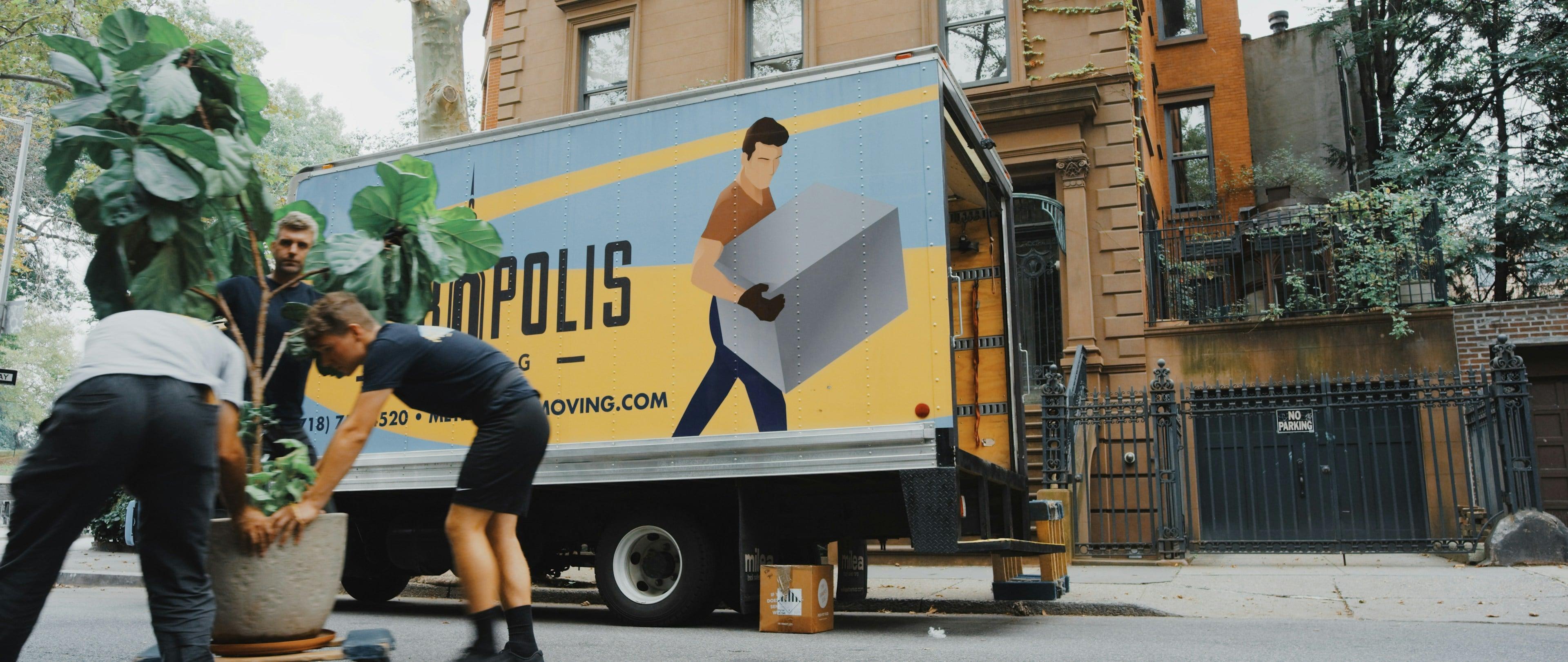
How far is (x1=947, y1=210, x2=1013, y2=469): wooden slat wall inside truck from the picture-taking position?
27.6 ft

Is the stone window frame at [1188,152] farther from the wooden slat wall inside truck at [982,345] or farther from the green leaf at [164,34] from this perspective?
the green leaf at [164,34]

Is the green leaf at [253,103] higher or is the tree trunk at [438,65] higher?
the tree trunk at [438,65]

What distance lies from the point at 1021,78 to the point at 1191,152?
796cm

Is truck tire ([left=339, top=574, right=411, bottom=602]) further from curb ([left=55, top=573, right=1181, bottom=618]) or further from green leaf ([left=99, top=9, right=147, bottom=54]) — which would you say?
green leaf ([left=99, top=9, right=147, bottom=54])

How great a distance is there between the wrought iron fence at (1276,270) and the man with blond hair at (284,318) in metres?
11.5

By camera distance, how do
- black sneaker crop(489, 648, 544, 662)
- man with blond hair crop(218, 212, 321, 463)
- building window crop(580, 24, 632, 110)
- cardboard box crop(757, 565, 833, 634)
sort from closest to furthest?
black sneaker crop(489, 648, 544, 662), man with blond hair crop(218, 212, 321, 463), cardboard box crop(757, 565, 833, 634), building window crop(580, 24, 632, 110)

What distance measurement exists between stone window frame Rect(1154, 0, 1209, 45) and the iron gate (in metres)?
9.95

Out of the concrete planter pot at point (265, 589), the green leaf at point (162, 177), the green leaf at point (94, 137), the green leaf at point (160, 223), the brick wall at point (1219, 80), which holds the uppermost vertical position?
the brick wall at point (1219, 80)

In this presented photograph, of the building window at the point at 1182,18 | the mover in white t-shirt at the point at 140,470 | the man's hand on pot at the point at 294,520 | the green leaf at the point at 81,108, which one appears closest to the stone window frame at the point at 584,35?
the building window at the point at 1182,18

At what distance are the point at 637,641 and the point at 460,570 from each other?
213cm

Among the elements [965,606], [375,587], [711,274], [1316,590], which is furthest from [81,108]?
[1316,590]

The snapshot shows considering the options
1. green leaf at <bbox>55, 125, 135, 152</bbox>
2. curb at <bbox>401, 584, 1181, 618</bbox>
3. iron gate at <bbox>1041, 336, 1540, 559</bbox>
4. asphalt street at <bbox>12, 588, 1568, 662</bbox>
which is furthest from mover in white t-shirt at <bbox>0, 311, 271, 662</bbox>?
iron gate at <bbox>1041, 336, 1540, 559</bbox>

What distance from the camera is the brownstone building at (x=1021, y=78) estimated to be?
46.5 feet

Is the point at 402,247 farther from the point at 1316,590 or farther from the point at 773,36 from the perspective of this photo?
the point at 773,36
